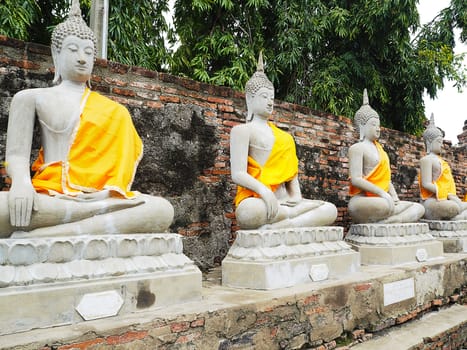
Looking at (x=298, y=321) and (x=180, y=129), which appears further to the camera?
(x=180, y=129)

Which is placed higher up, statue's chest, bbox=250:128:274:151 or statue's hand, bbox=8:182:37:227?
statue's chest, bbox=250:128:274:151

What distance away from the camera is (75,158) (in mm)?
3129

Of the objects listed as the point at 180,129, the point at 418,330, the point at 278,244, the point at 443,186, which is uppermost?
Result: the point at 180,129

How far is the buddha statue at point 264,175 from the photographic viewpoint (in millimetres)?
3891

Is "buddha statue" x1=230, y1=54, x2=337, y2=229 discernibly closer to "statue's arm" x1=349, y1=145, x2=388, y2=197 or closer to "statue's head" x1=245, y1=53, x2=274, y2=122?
"statue's head" x1=245, y1=53, x2=274, y2=122

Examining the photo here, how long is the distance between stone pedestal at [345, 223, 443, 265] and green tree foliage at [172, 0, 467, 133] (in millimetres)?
4364

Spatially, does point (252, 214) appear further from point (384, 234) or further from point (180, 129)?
point (384, 234)

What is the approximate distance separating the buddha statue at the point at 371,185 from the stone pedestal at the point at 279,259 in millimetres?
1241

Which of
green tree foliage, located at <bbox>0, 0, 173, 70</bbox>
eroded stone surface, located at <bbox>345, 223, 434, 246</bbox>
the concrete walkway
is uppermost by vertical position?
green tree foliage, located at <bbox>0, 0, 173, 70</bbox>

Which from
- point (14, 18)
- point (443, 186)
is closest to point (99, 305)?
point (14, 18)

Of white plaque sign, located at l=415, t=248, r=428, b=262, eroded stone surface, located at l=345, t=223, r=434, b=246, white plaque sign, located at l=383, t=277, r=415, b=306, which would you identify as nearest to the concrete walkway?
white plaque sign, located at l=383, t=277, r=415, b=306

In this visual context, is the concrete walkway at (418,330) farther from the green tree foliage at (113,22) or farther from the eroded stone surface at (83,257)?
the green tree foliage at (113,22)

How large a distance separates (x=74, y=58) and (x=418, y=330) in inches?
155

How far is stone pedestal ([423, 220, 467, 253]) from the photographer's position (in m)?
6.35
